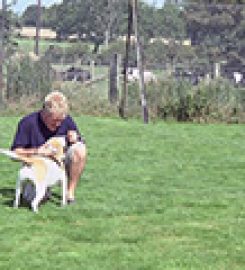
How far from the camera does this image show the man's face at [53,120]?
773cm

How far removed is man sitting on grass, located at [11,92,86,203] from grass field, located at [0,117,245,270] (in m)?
0.34

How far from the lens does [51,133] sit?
26.1 feet

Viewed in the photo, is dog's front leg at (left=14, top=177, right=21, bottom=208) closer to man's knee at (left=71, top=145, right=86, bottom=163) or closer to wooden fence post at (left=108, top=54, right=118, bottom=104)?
man's knee at (left=71, top=145, right=86, bottom=163)

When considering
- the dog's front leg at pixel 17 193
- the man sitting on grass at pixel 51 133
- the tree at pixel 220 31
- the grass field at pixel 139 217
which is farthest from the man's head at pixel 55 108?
the tree at pixel 220 31

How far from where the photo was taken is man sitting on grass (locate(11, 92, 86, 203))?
7.71 m

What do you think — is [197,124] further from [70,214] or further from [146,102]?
[70,214]

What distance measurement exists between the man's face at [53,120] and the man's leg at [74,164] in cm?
26

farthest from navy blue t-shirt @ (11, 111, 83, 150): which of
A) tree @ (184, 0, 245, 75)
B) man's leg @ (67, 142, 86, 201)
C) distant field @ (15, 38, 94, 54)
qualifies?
tree @ (184, 0, 245, 75)

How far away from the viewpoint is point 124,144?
1284 centimetres

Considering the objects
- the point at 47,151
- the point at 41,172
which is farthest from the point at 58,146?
the point at 41,172

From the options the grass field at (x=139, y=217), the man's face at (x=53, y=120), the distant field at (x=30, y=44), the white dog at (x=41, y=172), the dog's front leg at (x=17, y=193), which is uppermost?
the distant field at (x=30, y=44)

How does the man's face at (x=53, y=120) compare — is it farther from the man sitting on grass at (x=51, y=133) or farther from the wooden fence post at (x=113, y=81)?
the wooden fence post at (x=113, y=81)

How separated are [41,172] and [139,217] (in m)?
0.90

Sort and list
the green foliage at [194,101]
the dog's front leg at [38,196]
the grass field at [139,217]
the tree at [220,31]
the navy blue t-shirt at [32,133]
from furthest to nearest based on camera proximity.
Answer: the tree at [220,31], the green foliage at [194,101], the navy blue t-shirt at [32,133], the dog's front leg at [38,196], the grass field at [139,217]
